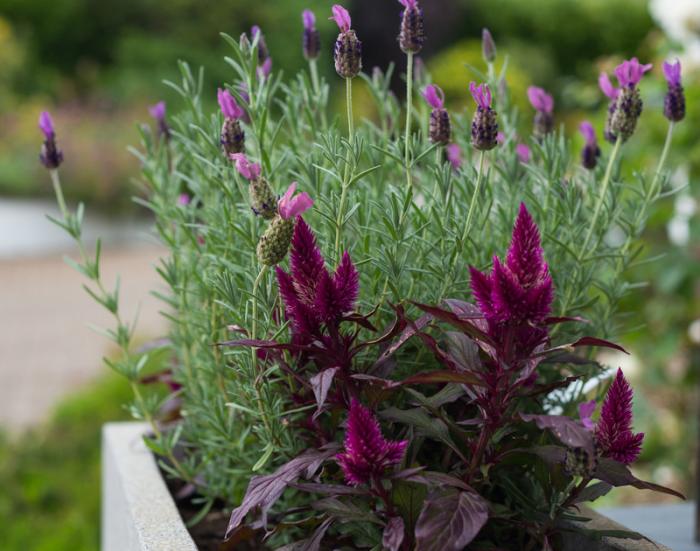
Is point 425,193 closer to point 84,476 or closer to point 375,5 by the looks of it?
point 84,476

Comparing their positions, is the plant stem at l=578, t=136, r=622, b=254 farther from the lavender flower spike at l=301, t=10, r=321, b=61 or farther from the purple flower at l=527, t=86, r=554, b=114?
the lavender flower spike at l=301, t=10, r=321, b=61

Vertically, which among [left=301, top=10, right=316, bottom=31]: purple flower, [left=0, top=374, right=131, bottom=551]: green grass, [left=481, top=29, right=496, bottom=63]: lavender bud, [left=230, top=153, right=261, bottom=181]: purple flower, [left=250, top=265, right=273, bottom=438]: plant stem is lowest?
[left=0, top=374, right=131, bottom=551]: green grass

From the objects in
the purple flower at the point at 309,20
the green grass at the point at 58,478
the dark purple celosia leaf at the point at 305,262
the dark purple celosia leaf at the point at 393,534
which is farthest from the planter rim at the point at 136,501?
the green grass at the point at 58,478

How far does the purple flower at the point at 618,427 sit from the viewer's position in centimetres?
114

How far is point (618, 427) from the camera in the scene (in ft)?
3.83

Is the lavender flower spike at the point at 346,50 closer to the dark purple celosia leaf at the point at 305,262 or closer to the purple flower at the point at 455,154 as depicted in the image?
the dark purple celosia leaf at the point at 305,262

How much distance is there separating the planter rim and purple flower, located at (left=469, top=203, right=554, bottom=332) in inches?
21.9

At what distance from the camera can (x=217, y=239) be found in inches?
61.9

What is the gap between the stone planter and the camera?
1341 mm

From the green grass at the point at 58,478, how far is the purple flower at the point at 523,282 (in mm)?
2386

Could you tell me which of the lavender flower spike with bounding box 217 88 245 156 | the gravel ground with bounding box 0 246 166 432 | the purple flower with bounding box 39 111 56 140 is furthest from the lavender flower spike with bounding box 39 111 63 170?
the gravel ground with bounding box 0 246 166 432

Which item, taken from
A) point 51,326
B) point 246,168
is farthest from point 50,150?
point 51,326

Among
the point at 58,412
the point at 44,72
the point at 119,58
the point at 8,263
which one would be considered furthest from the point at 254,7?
the point at 58,412

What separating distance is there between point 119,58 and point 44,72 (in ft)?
4.23
